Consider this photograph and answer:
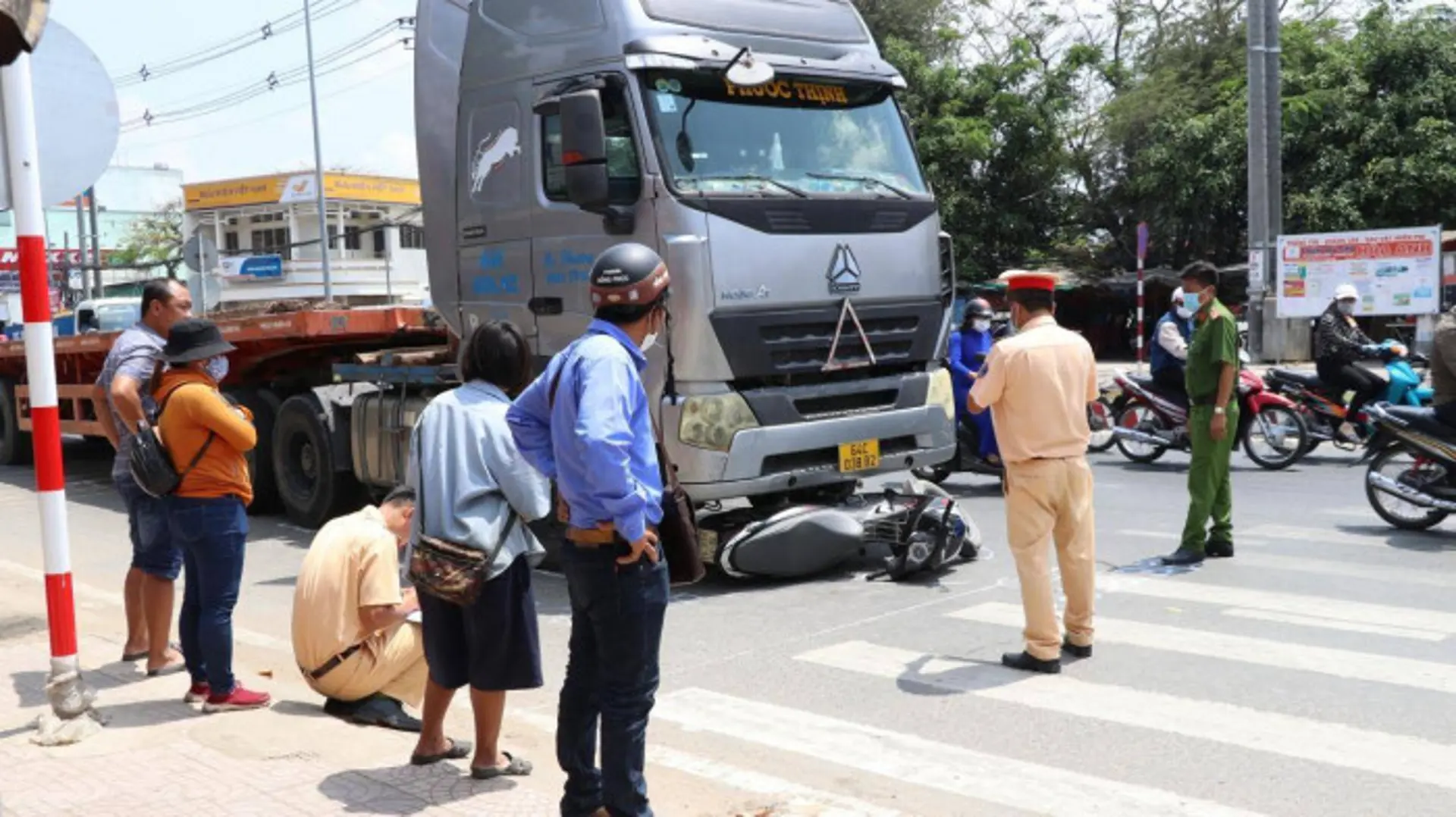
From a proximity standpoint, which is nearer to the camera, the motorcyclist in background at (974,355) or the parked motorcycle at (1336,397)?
the motorcyclist in background at (974,355)

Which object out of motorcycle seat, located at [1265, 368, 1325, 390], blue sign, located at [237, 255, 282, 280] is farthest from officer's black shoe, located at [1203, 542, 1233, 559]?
blue sign, located at [237, 255, 282, 280]

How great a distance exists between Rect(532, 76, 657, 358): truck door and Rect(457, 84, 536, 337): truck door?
12cm

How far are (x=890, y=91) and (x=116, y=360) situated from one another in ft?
16.2

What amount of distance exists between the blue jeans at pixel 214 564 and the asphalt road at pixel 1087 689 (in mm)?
1218

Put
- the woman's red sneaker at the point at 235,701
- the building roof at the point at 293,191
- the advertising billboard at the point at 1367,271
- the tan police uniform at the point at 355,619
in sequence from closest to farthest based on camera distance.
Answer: the tan police uniform at the point at 355,619, the woman's red sneaker at the point at 235,701, the advertising billboard at the point at 1367,271, the building roof at the point at 293,191

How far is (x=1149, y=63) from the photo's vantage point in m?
32.0

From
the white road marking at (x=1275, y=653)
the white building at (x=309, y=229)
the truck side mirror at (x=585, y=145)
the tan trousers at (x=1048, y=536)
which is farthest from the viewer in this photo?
the white building at (x=309, y=229)

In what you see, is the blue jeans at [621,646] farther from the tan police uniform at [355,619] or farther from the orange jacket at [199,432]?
the orange jacket at [199,432]

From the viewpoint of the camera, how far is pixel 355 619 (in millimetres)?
5266

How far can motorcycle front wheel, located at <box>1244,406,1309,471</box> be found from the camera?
11.9m

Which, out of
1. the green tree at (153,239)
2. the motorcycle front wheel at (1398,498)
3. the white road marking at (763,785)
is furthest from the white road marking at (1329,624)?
the green tree at (153,239)

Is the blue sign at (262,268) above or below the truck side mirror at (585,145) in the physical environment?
above

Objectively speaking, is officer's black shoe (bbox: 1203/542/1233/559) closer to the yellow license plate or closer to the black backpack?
the yellow license plate

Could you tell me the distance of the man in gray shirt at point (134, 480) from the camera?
591 centimetres
